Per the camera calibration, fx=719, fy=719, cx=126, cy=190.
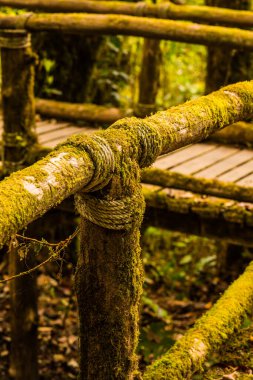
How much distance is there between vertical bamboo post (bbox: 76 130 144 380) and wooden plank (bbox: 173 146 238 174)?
2841mm

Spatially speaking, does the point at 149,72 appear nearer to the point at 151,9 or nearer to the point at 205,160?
the point at 151,9

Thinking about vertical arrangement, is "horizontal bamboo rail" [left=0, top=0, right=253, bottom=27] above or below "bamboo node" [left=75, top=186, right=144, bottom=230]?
above

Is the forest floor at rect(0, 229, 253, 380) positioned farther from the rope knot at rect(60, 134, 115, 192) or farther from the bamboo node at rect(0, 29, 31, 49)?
the rope knot at rect(60, 134, 115, 192)

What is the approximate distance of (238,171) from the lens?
5246 mm

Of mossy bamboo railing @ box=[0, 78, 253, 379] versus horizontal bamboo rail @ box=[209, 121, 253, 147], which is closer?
mossy bamboo railing @ box=[0, 78, 253, 379]

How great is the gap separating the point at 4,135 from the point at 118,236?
2.98 metres

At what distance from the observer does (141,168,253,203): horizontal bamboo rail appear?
176 inches

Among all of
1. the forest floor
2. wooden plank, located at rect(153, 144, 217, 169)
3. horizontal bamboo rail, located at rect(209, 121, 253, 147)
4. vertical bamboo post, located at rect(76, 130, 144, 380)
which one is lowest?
the forest floor

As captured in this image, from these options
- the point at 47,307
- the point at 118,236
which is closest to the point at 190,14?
the point at 47,307

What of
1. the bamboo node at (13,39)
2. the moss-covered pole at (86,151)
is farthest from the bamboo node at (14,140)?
the moss-covered pole at (86,151)

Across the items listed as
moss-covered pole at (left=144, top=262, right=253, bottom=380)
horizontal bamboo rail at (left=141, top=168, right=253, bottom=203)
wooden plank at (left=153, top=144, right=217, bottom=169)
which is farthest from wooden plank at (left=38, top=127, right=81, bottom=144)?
moss-covered pole at (left=144, top=262, right=253, bottom=380)

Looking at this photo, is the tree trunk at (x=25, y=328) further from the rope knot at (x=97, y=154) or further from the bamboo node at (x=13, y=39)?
the rope knot at (x=97, y=154)

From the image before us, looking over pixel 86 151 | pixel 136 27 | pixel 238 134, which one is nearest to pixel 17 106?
pixel 136 27

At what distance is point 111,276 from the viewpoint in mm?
2340
